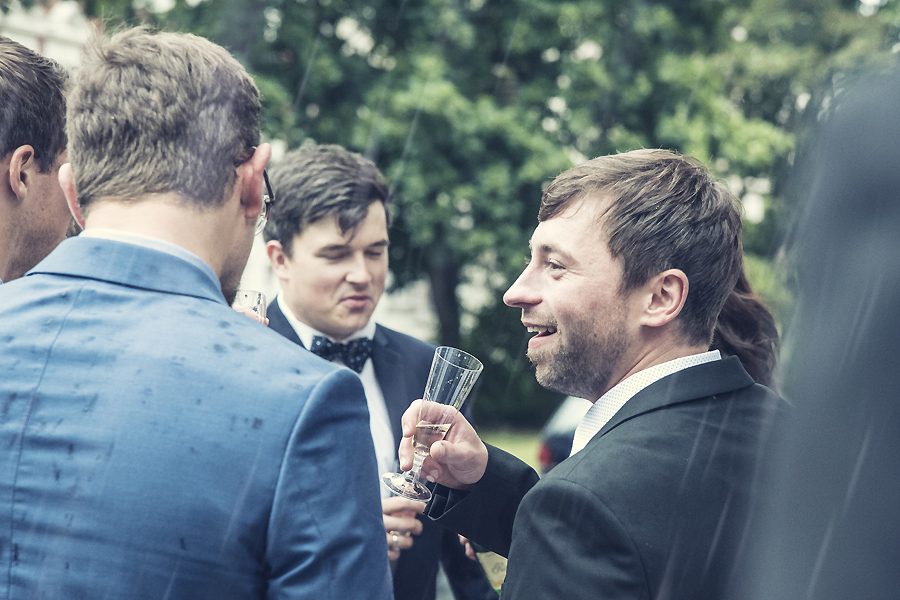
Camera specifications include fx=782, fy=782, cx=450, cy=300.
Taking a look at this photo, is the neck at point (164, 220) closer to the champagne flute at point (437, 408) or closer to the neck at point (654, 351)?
the champagne flute at point (437, 408)

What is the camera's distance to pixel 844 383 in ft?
2.75

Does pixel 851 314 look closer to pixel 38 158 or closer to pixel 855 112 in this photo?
pixel 855 112

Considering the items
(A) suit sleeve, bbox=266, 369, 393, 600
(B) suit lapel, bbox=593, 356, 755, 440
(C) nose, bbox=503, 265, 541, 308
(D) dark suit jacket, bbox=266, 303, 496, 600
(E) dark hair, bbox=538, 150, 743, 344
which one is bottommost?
(D) dark suit jacket, bbox=266, 303, 496, 600

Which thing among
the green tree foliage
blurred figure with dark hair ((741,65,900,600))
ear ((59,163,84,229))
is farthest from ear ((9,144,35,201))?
the green tree foliage

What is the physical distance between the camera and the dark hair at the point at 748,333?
3.02 meters

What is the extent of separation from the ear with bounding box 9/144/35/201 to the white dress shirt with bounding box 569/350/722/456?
166cm

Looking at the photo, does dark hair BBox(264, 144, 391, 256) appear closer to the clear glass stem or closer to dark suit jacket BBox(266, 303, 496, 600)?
dark suit jacket BBox(266, 303, 496, 600)

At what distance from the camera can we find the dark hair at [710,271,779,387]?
3.02 meters

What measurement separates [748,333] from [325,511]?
2260mm

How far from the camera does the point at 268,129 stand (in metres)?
11.4

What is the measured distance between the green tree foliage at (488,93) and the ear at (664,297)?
950 centimetres

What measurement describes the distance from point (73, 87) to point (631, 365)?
5.14 ft

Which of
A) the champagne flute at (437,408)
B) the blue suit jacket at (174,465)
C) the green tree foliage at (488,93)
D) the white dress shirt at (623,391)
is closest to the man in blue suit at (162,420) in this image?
the blue suit jacket at (174,465)

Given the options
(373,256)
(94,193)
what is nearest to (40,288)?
(94,193)
